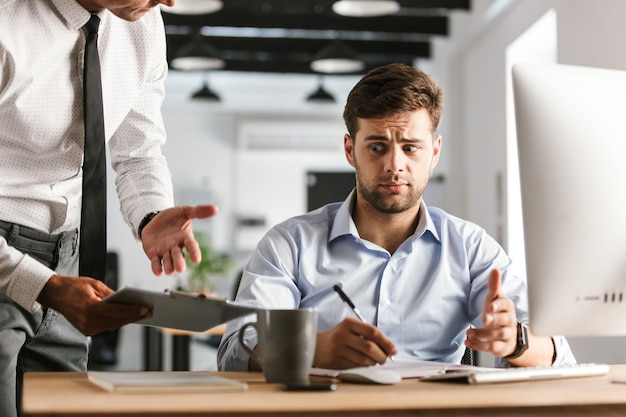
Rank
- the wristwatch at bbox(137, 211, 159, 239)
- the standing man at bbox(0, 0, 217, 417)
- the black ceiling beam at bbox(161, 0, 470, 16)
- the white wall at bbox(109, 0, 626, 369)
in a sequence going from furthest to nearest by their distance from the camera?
the black ceiling beam at bbox(161, 0, 470, 16) < the white wall at bbox(109, 0, 626, 369) < the wristwatch at bbox(137, 211, 159, 239) < the standing man at bbox(0, 0, 217, 417)

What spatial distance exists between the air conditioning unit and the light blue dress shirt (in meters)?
7.97

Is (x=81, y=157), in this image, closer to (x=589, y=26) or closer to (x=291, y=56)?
(x=589, y=26)

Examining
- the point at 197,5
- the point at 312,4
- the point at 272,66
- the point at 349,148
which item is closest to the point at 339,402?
the point at 349,148

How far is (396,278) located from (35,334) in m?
0.83

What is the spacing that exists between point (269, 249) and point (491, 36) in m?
5.06

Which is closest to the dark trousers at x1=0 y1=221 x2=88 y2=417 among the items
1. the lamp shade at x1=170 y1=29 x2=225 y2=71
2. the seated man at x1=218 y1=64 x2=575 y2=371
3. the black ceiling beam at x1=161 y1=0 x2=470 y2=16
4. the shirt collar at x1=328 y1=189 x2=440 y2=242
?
the seated man at x1=218 y1=64 x2=575 y2=371

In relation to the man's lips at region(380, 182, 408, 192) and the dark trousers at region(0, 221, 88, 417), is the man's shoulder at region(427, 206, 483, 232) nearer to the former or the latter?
the man's lips at region(380, 182, 408, 192)

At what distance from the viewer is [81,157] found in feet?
6.25

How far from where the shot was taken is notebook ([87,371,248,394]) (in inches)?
46.1

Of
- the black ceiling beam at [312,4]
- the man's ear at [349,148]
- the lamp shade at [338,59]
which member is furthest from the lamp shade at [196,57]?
the man's ear at [349,148]

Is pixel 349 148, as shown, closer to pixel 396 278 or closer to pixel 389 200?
pixel 389 200

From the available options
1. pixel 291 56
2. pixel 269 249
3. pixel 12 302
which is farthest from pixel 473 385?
pixel 291 56

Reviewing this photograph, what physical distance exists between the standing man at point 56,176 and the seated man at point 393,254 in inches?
12.9

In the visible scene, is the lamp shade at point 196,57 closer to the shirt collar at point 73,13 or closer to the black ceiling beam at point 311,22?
the black ceiling beam at point 311,22
